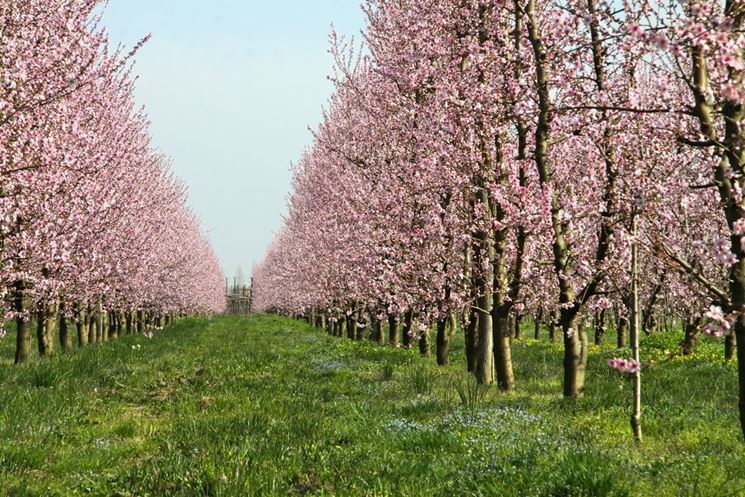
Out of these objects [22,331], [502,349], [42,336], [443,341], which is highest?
[502,349]

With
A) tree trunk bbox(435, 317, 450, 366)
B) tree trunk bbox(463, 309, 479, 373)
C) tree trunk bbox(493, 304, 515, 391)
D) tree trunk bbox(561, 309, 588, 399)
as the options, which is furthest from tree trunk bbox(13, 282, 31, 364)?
tree trunk bbox(561, 309, 588, 399)

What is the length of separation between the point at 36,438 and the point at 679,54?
7727 millimetres

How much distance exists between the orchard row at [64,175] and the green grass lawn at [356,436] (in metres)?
2.72

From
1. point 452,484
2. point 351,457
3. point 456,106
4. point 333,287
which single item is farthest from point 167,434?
point 333,287

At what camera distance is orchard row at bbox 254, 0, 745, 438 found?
16.4 feet

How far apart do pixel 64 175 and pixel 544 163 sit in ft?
29.3

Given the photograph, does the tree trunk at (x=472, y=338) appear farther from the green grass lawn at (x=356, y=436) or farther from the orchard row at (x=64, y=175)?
the orchard row at (x=64, y=175)

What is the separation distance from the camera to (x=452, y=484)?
18.9 ft

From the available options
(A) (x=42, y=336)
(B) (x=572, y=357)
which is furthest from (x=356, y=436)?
(A) (x=42, y=336)

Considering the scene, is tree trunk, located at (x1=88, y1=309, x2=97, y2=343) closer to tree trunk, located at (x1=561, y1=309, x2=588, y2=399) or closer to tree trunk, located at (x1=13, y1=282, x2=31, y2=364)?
tree trunk, located at (x1=13, y1=282, x2=31, y2=364)

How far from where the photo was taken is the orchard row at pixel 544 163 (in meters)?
4.98

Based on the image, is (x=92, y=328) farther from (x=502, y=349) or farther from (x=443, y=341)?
(x=502, y=349)

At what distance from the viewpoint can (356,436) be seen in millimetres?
7895

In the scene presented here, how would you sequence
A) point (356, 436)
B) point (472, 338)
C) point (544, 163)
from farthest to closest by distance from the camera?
point (472, 338)
point (544, 163)
point (356, 436)
